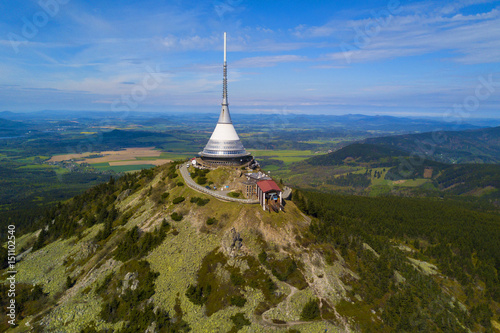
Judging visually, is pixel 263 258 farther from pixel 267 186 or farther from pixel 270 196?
pixel 267 186

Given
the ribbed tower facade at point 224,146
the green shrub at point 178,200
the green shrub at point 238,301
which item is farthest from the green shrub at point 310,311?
the ribbed tower facade at point 224,146

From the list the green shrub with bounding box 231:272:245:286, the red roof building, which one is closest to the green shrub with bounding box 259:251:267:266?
the green shrub with bounding box 231:272:245:286

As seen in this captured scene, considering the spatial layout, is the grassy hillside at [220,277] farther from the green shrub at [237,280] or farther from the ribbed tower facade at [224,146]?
the ribbed tower facade at [224,146]

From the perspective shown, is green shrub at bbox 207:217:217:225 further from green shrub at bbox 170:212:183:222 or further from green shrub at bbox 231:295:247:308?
green shrub at bbox 231:295:247:308

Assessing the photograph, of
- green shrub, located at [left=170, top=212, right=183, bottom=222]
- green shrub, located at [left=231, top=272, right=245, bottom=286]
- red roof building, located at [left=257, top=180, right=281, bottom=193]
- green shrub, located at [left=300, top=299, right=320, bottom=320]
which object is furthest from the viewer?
green shrub, located at [left=170, top=212, right=183, bottom=222]

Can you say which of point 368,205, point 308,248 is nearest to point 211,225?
point 308,248

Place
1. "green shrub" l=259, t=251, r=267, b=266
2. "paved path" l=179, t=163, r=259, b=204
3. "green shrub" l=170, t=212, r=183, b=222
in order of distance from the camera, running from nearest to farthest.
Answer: "green shrub" l=259, t=251, r=267, b=266 < "paved path" l=179, t=163, r=259, b=204 < "green shrub" l=170, t=212, r=183, b=222
